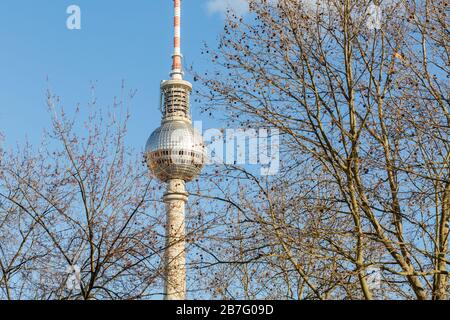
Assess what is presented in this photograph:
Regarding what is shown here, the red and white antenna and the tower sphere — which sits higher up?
the red and white antenna

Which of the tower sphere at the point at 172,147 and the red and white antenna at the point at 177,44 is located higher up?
the red and white antenna at the point at 177,44

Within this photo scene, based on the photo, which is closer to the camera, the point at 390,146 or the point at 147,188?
the point at 390,146

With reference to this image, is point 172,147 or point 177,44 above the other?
point 177,44

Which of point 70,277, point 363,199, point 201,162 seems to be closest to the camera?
point 363,199

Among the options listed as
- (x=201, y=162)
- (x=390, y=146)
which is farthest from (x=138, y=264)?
(x=390, y=146)

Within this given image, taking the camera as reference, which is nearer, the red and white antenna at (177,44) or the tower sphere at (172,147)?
the red and white antenna at (177,44)

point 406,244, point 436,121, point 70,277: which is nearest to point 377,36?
point 436,121

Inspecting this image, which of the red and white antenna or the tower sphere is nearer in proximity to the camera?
the red and white antenna
